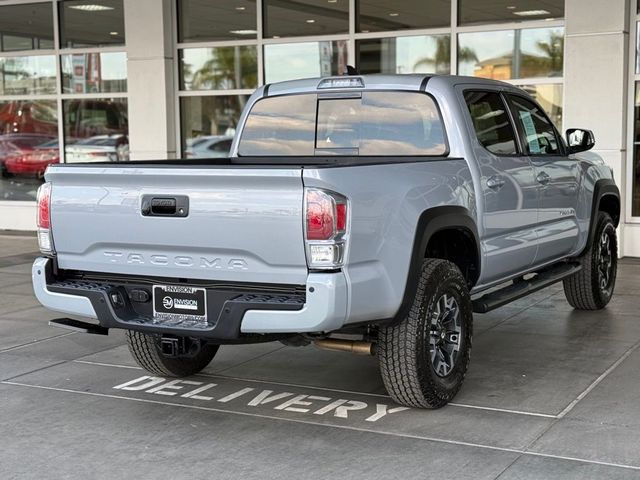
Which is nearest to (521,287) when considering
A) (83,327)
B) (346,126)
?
(346,126)

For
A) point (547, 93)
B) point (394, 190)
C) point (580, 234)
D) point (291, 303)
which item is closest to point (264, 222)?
point (291, 303)

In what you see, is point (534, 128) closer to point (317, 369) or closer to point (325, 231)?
point (317, 369)

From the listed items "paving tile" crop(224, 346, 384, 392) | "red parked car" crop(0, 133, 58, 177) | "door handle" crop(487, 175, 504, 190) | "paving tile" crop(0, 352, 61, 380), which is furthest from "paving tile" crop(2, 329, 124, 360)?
"red parked car" crop(0, 133, 58, 177)

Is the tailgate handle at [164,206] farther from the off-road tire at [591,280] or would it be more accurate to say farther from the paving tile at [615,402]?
the off-road tire at [591,280]

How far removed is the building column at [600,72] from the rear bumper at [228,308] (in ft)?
24.9

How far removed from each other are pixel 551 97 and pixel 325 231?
821 centimetres

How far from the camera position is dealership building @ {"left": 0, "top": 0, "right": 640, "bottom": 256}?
444 inches

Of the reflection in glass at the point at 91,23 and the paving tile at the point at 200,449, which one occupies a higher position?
the reflection in glass at the point at 91,23

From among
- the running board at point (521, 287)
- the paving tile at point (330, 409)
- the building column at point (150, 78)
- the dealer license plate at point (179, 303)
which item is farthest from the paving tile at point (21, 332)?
the building column at point (150, 78)

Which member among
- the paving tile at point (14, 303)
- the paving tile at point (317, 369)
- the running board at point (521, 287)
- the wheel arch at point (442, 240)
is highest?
the wheel arch at point (442, 240)

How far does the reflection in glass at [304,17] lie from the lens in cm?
1320

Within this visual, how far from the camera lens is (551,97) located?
11961 millimetres

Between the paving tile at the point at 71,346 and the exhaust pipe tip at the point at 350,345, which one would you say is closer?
the exhaust pipe tip at the point at 350,345

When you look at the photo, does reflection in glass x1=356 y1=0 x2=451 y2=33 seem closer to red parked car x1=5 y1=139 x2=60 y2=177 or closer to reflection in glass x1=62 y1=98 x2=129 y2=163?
reflection in glass x1=62 y1=98 x2=129 y2=163
